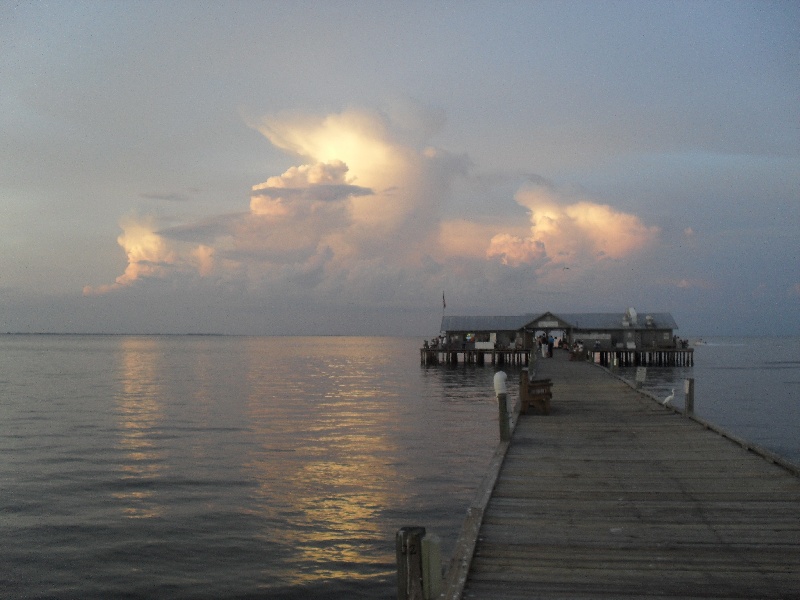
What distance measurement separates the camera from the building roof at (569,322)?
74812mm

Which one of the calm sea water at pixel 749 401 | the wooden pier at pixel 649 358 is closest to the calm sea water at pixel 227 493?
the calm sea water at pixel 749 401

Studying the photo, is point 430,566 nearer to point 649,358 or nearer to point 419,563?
point 419,563

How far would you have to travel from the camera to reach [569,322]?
2899 inches

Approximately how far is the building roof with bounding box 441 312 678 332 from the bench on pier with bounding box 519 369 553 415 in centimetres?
5392

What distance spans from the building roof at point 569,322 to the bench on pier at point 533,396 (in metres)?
53.9

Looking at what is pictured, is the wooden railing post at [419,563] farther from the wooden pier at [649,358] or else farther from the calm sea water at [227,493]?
the wooden pier at [649,358]

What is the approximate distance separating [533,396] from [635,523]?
444 inches

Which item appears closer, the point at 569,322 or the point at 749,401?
the point at 749,401

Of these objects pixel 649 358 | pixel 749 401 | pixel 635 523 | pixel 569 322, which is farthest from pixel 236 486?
pixel 649 358

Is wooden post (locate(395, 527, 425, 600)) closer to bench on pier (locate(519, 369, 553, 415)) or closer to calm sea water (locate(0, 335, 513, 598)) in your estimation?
calm sea water (locate(0, 335, 513, 598))

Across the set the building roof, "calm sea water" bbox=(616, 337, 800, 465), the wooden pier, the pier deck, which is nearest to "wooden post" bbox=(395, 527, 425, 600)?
the pier deck

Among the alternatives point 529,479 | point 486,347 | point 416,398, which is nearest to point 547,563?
point 529,479

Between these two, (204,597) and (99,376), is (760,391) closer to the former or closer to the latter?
(204,597)

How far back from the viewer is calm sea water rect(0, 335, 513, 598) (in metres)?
12.3
